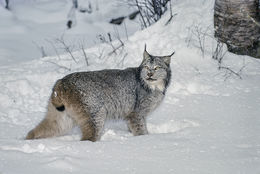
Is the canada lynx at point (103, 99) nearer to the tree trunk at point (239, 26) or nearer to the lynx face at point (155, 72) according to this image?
the lynx face at point (155, 72)

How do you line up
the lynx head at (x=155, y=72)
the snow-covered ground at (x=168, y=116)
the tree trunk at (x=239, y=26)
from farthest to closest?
the tree trunk at (x=239, y=26) → the lynx head at (x=155, y=72) → the snow-covered ground at (x=168, y=116)

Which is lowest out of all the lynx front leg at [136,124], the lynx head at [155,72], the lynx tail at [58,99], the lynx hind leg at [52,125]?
the lynx front leg at [136,124]

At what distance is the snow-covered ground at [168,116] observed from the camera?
169 inches

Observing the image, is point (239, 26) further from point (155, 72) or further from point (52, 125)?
point (52, 125)

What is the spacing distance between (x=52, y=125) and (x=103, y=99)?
→ 2.25ft

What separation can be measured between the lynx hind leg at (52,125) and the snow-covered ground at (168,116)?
12cm

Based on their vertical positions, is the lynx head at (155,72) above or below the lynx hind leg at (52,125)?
above

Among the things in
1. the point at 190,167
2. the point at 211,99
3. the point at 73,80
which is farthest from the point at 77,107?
the point at 211,99

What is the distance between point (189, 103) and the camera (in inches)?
245

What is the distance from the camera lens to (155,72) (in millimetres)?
5773

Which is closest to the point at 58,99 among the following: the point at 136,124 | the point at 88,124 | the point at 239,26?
the point at 88,124

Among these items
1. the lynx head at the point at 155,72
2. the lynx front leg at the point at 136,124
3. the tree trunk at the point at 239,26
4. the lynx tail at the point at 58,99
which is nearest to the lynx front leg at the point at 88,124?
the lynx tail at the point at 58,99

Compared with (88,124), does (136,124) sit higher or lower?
lower

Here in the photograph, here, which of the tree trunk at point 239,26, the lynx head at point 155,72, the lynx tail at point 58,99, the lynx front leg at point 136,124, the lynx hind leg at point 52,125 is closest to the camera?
the lynx tail at point 58,99
